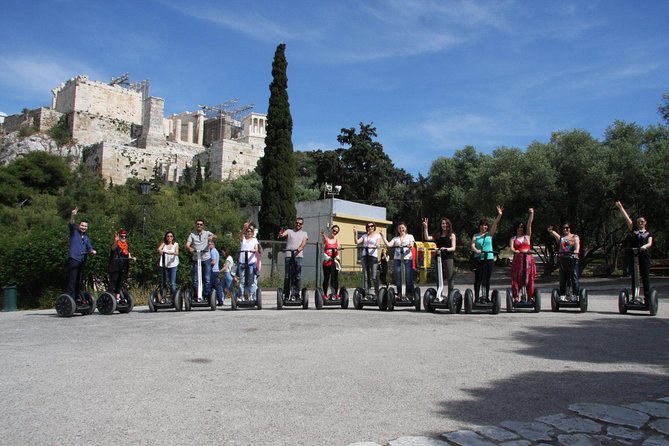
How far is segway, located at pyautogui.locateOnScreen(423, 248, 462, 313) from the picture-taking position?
1030 cm

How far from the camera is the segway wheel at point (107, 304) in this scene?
10820mm

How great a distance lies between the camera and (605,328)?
831cm

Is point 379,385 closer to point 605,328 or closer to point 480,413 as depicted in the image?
point 480,413

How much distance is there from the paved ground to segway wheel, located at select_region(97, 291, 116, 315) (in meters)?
2.09

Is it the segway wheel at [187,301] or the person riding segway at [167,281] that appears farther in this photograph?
the segway wheel at [187,301]

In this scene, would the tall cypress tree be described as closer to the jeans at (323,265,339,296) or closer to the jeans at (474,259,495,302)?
the jeans at (323,265,339,296)

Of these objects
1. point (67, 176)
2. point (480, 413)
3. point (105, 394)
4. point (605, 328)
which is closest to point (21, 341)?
point (105, 394)

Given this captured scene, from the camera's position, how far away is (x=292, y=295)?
11.8 m

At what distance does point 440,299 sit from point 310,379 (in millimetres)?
5981

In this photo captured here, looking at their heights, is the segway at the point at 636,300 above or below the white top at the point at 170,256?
below

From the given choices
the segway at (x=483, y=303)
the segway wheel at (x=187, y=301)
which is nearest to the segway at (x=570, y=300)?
the segway at (x=483, y=303)

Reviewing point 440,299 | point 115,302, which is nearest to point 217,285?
point 115,302

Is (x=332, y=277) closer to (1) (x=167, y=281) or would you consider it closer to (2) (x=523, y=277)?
(1) (x=167, y=281)

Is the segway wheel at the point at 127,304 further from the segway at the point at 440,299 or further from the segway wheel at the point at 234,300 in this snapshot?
the segway at the point at 440,299
